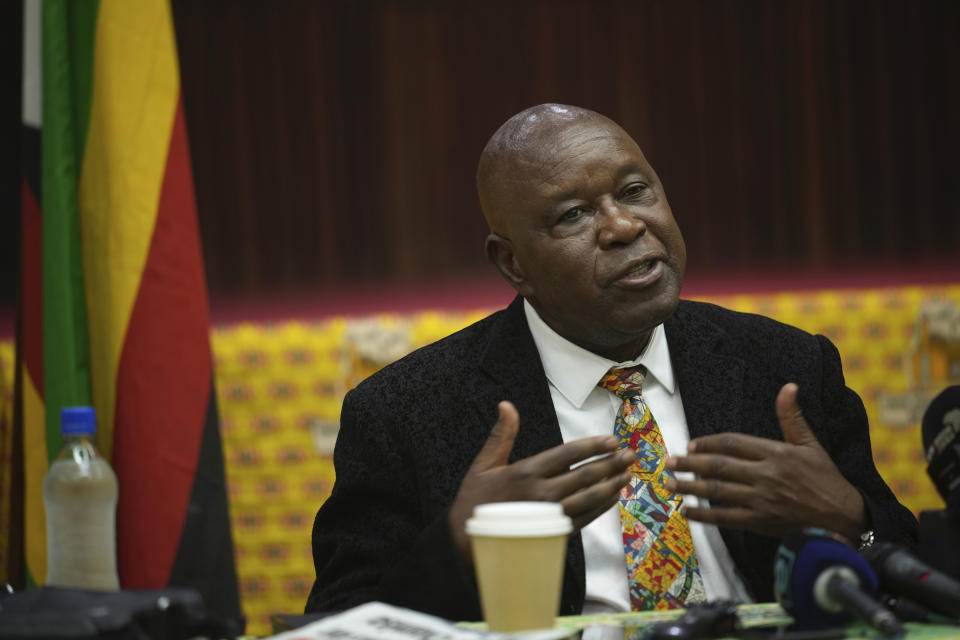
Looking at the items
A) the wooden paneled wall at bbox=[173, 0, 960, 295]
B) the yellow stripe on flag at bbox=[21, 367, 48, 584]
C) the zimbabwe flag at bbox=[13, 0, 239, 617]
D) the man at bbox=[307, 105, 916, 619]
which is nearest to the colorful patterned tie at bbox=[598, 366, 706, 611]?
the man at bbox=[307, 105, 916, 619]

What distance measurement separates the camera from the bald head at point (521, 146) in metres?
1.88

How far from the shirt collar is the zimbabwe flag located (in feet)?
3.01

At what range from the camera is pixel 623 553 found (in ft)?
5.47

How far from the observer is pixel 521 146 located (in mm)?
1903

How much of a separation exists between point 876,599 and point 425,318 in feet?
8.23

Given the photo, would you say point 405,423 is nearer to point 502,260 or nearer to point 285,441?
point 502,260

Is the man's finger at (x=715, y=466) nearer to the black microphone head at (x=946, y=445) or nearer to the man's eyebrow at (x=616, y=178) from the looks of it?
the black microphone head at (x=946, y=445)

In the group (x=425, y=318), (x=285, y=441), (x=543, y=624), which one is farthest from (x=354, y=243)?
(x=543, y=624)

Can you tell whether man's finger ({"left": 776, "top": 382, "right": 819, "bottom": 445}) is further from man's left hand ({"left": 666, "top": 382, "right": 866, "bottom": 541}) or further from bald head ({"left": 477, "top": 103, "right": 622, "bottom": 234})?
bald head ({"left": 477, "top": 103, "right": 622, "bottom": 234})

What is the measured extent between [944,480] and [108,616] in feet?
3.01

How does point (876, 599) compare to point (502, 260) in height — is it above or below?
below

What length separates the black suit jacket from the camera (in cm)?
166

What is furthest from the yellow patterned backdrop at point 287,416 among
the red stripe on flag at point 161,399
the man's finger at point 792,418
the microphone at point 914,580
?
the microphone at point 914,580

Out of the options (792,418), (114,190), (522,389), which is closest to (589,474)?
(792,418)
